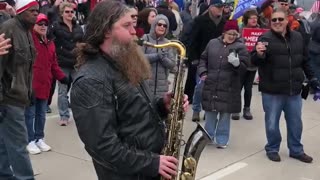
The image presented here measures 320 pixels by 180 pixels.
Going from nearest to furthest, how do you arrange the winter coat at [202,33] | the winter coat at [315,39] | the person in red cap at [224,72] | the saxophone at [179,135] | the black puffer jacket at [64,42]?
1. the saxophone at [179,135]
2. the person in red cap at [224,72]
3. the black puffer jacket at [64,42]
4. the winter coat at [202,33]
5. the winter coat at [315,39]

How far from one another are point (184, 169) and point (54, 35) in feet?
15.2

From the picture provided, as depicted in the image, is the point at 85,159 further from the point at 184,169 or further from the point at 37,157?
the point at 184,169

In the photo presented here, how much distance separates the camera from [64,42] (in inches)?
279

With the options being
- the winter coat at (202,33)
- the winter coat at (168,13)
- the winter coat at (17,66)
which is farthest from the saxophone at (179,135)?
the winter coat at (168,13)

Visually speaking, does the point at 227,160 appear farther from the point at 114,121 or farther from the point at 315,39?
the point at 315,39

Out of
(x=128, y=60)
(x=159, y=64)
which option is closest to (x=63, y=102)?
(x=159, y=64)

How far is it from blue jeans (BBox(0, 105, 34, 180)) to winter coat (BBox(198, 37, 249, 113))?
2.59m

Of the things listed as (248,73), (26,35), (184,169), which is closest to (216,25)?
(248,73)

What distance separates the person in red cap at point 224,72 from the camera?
596 centimetres

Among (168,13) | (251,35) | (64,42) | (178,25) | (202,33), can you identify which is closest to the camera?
(64,42)

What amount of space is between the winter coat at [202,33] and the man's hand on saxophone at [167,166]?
5.09 m

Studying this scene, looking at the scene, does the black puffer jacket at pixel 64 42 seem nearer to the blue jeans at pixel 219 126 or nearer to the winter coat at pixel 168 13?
the blue jeans at pixel 219 126

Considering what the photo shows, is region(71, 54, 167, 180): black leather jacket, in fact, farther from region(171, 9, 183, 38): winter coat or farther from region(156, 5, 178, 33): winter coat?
region(171, 9, 183, 38): winter coat

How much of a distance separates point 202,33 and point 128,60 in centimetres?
504
